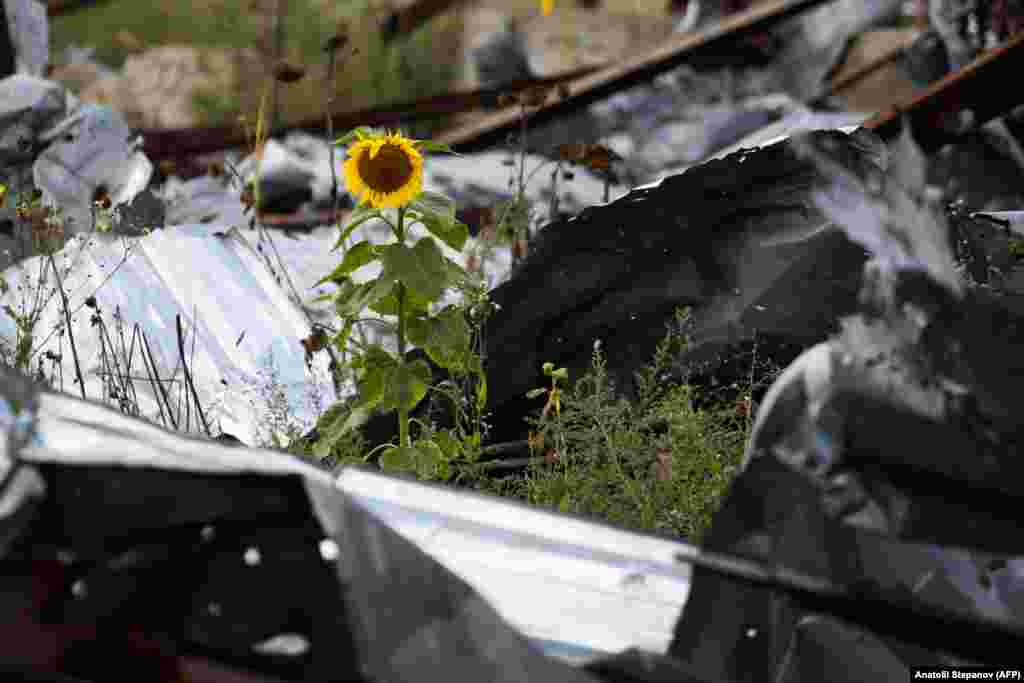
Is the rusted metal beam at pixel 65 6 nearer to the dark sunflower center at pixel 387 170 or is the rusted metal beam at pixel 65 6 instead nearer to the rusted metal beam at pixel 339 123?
the rusted metal beam at pixel 339 123

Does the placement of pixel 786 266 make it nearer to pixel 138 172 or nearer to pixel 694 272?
pixel 694 272

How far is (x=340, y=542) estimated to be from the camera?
1226 mm

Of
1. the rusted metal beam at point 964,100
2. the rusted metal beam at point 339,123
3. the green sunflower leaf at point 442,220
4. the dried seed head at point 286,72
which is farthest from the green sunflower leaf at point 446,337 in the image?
the rusted metal beam at point 339,123

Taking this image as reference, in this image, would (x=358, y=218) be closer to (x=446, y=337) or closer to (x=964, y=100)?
(x=446, y=337)

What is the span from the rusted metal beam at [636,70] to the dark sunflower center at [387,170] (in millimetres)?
2222

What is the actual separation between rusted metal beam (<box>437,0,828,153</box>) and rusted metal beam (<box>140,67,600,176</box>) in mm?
124

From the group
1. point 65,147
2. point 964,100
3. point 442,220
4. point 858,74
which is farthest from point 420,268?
A: point 858,74

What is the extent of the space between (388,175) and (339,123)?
8.63ft

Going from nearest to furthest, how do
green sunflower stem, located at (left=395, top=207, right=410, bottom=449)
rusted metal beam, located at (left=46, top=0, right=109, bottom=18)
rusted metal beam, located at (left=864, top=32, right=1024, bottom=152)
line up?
green sunflower stem, located at (left=395, top=207, right=410, bottom=449) → rusted metal beam, located at (left=864, top=32, right=1024, bottom=152) → rusted metal beam, located at (left=46, top=0, right=109, bottom=18)

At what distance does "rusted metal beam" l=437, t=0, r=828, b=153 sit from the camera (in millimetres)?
4461

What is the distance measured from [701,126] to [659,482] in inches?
136

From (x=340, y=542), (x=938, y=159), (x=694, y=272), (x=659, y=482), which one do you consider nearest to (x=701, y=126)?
(x=938, y=159)

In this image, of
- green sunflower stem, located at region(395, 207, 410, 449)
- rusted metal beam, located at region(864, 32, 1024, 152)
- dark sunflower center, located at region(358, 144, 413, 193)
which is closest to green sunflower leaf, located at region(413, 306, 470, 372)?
green sunflower stem, located at region(395, 207, 410, 449)

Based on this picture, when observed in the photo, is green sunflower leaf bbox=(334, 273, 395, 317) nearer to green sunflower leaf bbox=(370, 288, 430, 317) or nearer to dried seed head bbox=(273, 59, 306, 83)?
green sunflower leaf bbox=(370, 288, 430, 317)
